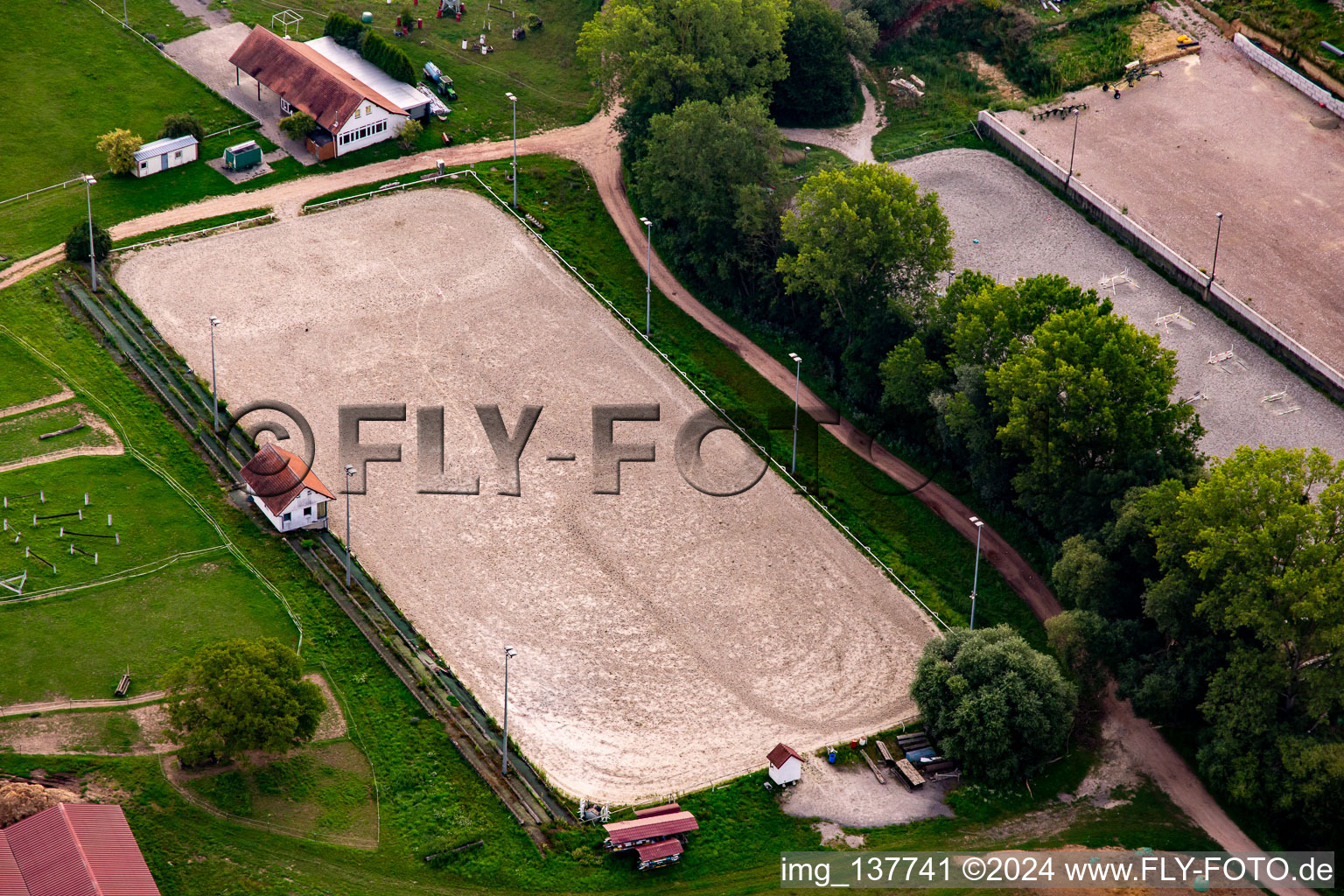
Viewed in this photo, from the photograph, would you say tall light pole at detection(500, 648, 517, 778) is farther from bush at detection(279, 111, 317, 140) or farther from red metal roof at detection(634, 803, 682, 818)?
bush at detection(279, 111, 317, 140)

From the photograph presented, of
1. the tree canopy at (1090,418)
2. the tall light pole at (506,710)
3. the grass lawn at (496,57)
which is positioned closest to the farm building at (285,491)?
the tall light pole at (506,710)

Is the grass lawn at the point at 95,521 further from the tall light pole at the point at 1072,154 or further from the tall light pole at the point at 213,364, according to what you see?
the tall light pole at the point at 1072,154

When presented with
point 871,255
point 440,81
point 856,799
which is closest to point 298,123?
point 440,81

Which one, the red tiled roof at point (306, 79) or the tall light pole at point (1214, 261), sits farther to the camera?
the red tiled roof at point (306, 79)

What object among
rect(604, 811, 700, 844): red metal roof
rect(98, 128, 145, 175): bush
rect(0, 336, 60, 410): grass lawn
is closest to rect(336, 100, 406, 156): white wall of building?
rect(98, 128, 145, 175): bush

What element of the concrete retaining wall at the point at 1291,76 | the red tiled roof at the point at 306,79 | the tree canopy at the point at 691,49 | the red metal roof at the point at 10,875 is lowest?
the red metal roof at the point at 10,875

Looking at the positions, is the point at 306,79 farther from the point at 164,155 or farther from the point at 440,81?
the point at 164,155
